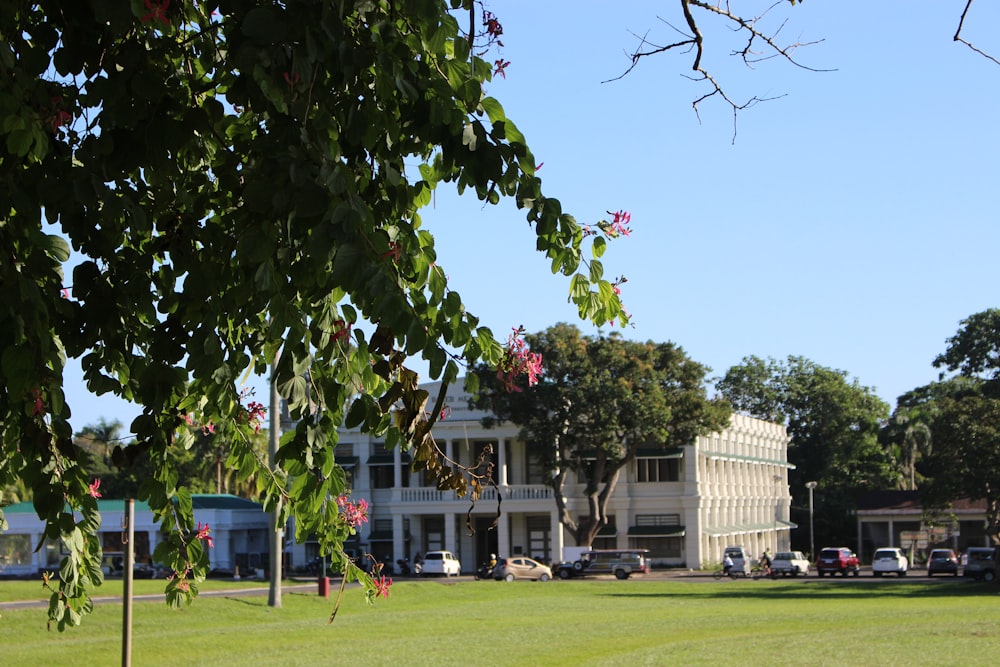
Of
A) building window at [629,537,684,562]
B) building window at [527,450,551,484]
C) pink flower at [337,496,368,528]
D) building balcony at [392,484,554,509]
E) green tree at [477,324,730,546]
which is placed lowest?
building window at [629,537,684,562]

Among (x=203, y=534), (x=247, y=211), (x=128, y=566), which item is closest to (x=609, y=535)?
(x=128, y=566)

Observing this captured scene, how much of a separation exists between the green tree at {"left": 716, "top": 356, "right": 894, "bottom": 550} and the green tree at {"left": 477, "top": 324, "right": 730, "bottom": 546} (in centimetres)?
2658

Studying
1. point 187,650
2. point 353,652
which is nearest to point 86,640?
point 187,650

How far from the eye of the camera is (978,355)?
89500 mm

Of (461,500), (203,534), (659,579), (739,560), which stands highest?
(461,500)

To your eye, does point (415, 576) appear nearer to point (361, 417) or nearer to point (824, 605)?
point (824, 605)

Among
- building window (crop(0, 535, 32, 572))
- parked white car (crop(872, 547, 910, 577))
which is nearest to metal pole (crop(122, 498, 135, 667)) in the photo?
parked white car (crop(872, 547, 910, 577))

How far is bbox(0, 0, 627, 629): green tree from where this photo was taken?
11.8 ft

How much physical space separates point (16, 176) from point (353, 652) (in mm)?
23569

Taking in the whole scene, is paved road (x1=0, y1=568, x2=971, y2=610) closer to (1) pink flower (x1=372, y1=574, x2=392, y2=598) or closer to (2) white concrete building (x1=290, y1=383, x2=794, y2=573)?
(2) white concrete building (x1=290, y1=383, x2=794, y2=573)

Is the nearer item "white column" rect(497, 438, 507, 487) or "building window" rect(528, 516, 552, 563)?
"white column" rect(497, 438, 507, 487)

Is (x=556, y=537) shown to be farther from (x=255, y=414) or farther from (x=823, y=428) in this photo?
(x=255, y=414)

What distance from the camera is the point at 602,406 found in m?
60.9

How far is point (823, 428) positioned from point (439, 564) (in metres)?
41.8
